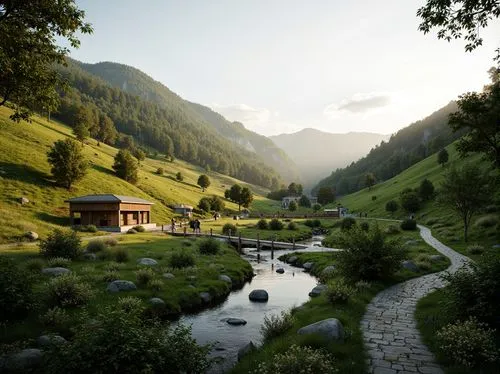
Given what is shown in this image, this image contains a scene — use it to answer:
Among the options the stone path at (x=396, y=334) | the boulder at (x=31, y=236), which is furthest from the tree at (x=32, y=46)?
the boulder at (x=31, y=236)

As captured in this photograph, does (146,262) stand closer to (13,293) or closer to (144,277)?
(144,277)

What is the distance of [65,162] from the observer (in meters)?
65.7

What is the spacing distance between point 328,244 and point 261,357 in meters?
40.7

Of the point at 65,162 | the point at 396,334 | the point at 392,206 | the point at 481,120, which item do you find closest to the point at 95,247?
the point at 396,334

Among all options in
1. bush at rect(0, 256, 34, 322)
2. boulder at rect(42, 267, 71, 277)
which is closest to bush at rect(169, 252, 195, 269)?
boulder at rect(42, 267, 71, 277)

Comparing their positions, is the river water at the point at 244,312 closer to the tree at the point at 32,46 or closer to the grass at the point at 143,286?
the grass at the point at 143,286

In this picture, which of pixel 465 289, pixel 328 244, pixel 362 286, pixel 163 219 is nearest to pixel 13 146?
pixel 163 219

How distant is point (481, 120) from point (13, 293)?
2206 cm

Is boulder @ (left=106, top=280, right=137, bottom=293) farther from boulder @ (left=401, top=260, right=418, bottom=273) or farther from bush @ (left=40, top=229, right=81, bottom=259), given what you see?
boulder @ (left=401, top=260, right=418, bottom=273)

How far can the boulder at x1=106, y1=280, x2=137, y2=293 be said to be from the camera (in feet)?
64.2

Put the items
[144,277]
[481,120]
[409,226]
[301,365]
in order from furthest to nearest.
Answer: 1. [409,226]
2. [144,277]
3. [481,120]
4. [301,365]

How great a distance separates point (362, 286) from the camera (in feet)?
59.6

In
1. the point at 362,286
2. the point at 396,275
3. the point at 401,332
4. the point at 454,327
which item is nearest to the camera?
the point at 454,327

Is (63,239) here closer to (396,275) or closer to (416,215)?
(396,275)
